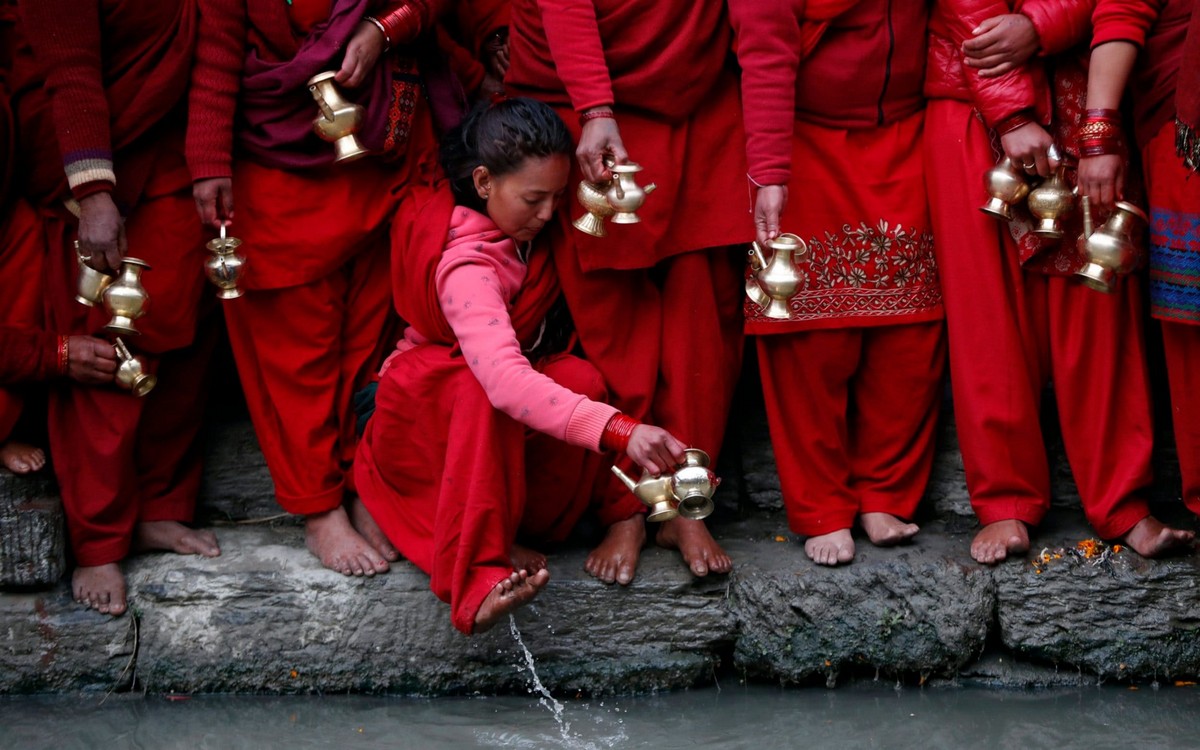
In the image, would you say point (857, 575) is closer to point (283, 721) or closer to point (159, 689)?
point (283, 721)

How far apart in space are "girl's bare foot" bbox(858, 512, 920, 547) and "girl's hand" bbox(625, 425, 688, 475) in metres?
1.06

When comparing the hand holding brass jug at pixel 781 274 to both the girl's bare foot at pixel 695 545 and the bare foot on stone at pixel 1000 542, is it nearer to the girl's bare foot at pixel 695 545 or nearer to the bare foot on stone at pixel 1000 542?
the girl's bare foot at pixel 695 545

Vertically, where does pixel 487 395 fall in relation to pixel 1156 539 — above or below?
above

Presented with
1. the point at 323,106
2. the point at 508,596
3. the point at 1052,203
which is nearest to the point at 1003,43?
the point at 1052,203

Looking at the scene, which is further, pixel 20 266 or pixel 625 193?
pixel 20 266

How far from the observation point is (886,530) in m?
4.24

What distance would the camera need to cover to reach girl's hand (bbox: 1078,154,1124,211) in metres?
3.85

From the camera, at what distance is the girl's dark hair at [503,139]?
3.82 meters

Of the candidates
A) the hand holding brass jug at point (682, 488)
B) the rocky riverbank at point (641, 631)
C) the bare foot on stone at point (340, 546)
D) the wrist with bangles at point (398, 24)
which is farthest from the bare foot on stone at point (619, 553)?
the wrist with bangles at point (398, 24)

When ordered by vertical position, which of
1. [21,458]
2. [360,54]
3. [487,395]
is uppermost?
[360,54]

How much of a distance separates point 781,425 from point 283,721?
5.29ft

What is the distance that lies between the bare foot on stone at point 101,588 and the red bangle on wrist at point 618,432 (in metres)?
1.54

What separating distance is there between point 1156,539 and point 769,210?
1403 millimetres

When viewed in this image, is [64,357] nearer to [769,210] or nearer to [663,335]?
[663,335]
